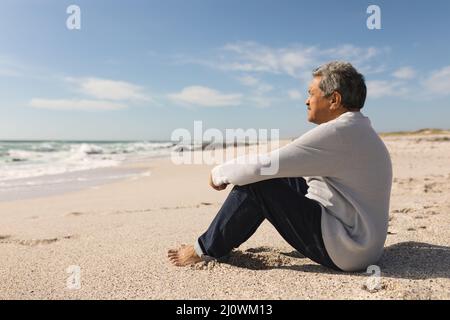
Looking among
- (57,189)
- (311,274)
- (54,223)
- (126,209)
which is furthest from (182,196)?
(311,274)

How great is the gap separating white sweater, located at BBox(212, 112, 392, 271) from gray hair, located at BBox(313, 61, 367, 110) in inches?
3.5

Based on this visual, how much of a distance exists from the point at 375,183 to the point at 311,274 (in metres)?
0.69

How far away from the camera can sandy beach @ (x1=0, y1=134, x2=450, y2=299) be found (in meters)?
2.23

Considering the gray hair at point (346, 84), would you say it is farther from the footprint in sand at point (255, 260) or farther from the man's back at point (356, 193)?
the footprint in sand at point (255, 260)

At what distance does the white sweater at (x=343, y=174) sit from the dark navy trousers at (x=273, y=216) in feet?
0.21

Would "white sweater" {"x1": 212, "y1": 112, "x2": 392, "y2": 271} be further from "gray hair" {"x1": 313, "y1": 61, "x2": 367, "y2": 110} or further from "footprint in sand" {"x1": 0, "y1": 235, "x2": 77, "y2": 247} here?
"footprint in sand" {"x1": 0, "y1": 235, "x2": 77, "y2": 247}

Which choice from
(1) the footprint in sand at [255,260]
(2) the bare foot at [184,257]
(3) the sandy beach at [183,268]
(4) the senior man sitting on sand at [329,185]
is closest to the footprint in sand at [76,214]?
(3) the sandy beach at [183,268]

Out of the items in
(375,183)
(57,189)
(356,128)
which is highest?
(356,128)

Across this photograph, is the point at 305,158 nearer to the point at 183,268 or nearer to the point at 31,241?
the point at 183,268

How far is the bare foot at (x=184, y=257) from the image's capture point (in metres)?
2.66

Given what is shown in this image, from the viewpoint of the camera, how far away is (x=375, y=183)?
2.26 meters
